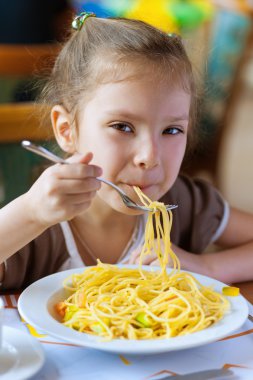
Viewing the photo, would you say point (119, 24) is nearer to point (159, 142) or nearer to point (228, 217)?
point (159, 142)

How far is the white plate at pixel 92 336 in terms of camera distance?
963 millimetres

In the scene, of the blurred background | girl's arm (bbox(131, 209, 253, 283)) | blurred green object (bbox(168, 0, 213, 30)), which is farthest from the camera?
blurred green object (bbox(168, 0, 213, 30))

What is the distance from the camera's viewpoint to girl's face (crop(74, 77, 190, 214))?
4.33ft

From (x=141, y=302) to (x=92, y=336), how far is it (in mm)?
159

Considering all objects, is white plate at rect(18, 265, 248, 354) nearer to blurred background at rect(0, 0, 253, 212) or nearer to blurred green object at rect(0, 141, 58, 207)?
blurred background at rect(0, 0, 253, 212)

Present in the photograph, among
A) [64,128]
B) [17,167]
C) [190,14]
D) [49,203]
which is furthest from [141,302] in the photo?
[190,14]

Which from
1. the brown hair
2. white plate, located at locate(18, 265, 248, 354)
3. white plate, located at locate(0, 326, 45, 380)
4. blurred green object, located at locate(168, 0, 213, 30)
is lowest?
white plate, located at locate(0, 326, 45, 380)

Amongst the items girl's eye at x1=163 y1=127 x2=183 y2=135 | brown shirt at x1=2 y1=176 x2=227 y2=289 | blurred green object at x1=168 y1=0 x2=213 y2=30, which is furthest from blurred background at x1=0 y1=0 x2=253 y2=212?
girl's eye at x1=163 y1=127 x2=183 y2=135

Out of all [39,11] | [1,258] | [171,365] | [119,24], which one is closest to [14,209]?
[1,258]

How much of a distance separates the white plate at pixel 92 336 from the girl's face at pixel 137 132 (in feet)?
0.95

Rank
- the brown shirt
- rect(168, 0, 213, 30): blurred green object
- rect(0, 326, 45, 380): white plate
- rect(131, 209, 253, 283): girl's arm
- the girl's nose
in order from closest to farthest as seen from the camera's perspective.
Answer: rect(0, 326, 45, 380): white plate → the girl's nose → rect(131, 209, 253, 283): girl's arm → the brown shirt → rect(168, 0, 213, 30): blurred green object

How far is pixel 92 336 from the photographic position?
1.01m

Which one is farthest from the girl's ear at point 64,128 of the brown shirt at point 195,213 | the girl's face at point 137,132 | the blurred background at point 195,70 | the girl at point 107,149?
the brown shirt at point 195,213

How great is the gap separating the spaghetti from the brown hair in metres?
0.27
